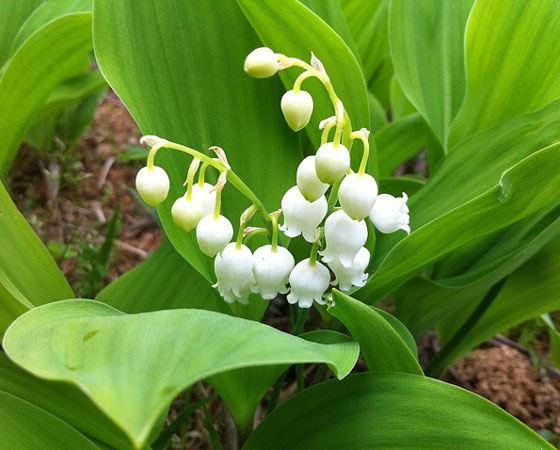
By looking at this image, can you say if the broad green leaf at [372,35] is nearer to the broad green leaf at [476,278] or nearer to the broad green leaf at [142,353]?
the broad green leaf at [476,278]

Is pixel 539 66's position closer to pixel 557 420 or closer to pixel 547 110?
pixel 547 110

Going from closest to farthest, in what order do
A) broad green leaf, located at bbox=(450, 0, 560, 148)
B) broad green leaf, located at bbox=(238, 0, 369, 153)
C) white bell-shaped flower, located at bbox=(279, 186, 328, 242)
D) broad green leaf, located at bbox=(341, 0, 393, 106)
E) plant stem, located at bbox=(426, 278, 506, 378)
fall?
white bell-shaped flower, located at bbox=(279, 186, 328, 242), broad green leaf, located at bbox=(238, 0, 369, 153), broad green leaf, located at bbox=(450, 0, 560, 148), plant stem, located at bbox=(426, 278, 506, 378), broad green leaf, located at bbox=(341, 0, 393, 106)

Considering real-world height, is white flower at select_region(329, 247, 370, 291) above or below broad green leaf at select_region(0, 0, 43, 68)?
below

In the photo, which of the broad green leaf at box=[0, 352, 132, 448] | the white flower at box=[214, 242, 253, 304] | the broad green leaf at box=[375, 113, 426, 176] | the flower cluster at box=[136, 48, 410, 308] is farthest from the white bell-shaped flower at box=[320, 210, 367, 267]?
the broad green leaf at box=[375, 113, 426, 176]

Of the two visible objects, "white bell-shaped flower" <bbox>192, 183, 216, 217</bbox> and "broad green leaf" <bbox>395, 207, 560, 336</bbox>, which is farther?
"broad green leaf" <bbox>395, 207, 560, 336</bbox>

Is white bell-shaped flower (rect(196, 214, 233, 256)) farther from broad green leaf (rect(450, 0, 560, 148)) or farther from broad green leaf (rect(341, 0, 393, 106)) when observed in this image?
broad green leaf (rect(341, 0, 393, 106))

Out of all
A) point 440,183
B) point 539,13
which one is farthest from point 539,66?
point 440,183

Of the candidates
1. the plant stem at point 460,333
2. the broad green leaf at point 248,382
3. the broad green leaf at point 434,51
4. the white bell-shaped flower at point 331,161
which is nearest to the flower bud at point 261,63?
the white bell-shaped flower at point 331,161
